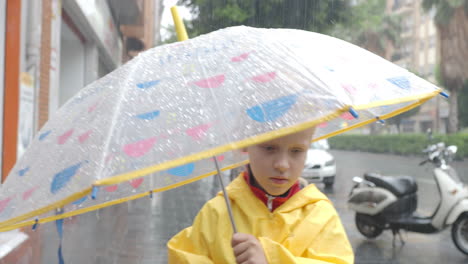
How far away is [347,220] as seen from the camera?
8.29 meters

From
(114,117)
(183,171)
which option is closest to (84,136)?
(114,117)

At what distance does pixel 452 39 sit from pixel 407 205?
79.6 ft

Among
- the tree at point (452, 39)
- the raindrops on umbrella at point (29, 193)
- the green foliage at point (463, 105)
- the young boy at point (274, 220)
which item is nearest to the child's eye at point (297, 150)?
the young boy at point (274, 220)

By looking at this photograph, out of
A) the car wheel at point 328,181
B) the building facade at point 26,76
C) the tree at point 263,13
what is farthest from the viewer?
the car wheel at point 328,181

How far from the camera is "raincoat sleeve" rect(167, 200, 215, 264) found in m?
1.97

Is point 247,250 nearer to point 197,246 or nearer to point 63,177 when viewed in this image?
point 197,246

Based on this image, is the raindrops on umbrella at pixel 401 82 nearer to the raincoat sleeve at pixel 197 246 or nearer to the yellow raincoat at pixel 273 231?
the yellow raincoat at pixel 273 231

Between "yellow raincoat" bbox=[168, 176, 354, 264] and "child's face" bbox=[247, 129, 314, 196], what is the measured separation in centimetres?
7

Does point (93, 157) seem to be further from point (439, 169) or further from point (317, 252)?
point (439, 169)

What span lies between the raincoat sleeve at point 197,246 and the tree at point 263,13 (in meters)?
7.82

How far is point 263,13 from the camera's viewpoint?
33.2 feet

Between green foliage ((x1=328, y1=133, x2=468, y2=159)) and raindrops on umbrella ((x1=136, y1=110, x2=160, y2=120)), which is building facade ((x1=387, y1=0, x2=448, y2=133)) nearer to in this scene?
green foliage ((x1=328, y1=133, x2=468, y2=159))

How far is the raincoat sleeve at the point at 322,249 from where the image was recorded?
5.93 feet

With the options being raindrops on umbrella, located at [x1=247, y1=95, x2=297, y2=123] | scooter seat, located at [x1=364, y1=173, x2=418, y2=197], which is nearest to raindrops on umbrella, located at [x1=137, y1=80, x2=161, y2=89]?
raindrops on umbrella, located at [x1=247, y1=95, x2=297, y2=123]
